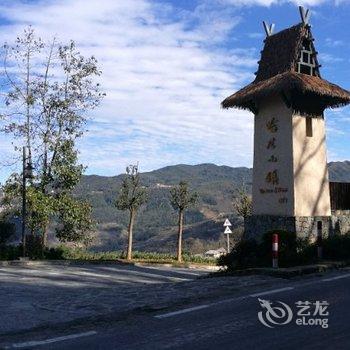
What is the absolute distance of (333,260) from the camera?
532 inches

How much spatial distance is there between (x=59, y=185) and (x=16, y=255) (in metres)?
4.59

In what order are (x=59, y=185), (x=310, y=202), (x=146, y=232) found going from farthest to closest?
1. (x=146, y=232)
2. (x=59, y=185)
3. (x=310, y=202)

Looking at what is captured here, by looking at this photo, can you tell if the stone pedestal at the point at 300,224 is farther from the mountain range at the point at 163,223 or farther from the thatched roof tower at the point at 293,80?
the mountain range at the point at 163,223

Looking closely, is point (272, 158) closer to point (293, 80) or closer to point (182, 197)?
point (293, 80)

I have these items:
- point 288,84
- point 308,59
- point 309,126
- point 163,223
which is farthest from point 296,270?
point 163,223

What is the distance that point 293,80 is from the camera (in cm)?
1616

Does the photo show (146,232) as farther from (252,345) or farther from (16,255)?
(252,345)

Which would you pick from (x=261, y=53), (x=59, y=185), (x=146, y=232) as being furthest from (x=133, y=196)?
(x=146, y=232)

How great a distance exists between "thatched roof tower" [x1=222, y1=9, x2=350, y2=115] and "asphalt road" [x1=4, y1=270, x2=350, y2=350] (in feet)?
31.2

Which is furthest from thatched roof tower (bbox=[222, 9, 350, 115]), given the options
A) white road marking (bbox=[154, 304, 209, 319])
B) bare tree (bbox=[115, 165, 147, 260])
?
bare tree (bbox=[115, 165, 147, 260])

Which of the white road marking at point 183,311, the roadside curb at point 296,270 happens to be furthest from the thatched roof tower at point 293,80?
the white road marking at point 183,311

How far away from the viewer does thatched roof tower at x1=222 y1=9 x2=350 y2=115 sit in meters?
16.6

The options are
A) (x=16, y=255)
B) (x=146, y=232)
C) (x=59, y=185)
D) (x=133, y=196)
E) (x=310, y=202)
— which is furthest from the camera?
(x=146, y=232)

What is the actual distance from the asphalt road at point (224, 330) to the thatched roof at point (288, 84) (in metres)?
9.48
